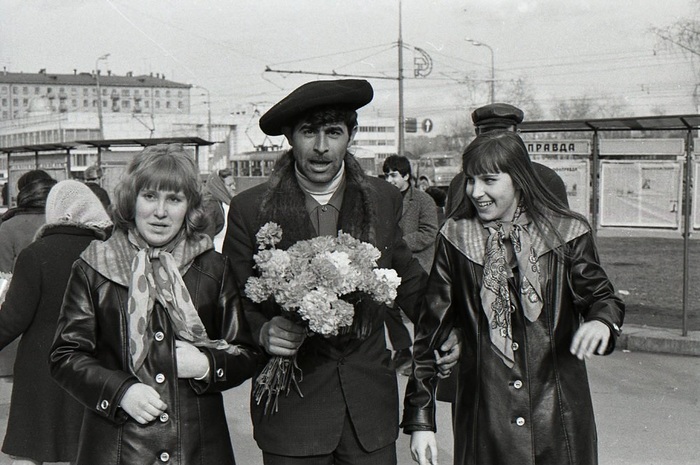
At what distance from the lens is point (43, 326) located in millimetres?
4574

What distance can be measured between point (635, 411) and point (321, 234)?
15.0ft

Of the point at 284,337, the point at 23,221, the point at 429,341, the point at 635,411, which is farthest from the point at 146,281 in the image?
the point at 635,411

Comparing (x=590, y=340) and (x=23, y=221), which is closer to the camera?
(x=590, y=340)

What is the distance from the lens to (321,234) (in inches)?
129

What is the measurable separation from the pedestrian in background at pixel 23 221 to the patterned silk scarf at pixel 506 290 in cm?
406

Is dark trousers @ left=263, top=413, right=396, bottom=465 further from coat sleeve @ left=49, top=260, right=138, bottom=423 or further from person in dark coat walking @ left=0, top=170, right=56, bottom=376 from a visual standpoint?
person in dark coat walking @ left=0, top=170, right=56, bottom=376

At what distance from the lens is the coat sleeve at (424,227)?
8500mm

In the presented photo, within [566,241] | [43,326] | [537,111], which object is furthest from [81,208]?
[537,111]

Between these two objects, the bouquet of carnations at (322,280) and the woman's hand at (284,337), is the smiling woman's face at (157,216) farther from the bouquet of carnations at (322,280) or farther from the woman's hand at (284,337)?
the woman's hand at (284,337)

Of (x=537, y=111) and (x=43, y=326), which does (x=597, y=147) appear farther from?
(x=537, y=111)

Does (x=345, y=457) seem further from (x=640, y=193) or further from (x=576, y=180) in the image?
(x=576, y=180)

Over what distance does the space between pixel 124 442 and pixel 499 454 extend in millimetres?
1281

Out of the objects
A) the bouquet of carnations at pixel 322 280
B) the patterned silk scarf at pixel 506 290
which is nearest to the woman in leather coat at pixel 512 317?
the patterned silk scarf at pixel 506 290

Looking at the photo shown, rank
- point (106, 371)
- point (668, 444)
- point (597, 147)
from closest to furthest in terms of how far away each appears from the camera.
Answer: point (106, 371), point (668, 444), point (597, 147)
